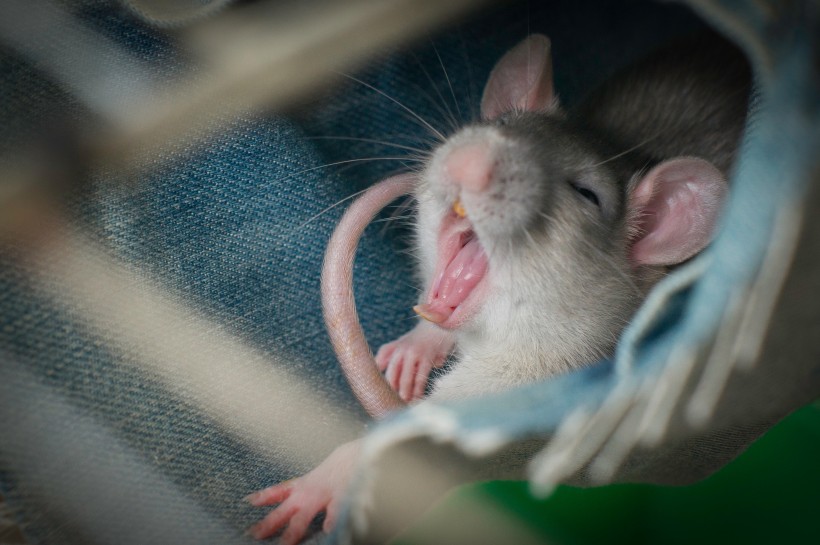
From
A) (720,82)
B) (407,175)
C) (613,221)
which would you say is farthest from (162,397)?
(720,82)

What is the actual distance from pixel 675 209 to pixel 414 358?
0.72 metres

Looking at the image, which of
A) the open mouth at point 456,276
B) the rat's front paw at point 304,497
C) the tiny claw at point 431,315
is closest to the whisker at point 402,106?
the open mouth at point 456,276

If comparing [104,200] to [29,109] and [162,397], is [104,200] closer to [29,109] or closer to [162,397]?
[29,109]

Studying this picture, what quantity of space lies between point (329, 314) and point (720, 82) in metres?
1.28

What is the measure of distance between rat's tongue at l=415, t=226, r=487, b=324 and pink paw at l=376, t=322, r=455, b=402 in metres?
0.29

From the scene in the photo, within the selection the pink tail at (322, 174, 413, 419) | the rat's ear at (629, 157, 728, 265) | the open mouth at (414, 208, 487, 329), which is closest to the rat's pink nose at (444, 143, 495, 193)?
the open mouth at (414, 208, 487, 329)

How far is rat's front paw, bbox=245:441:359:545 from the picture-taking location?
1236 millimetres

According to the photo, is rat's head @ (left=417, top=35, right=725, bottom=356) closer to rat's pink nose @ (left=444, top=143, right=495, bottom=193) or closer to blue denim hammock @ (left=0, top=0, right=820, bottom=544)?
rat's pink nose @ (left=444, top=143, right=495, bottom=193)

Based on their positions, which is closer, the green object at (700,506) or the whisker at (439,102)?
the green object at (700,506)

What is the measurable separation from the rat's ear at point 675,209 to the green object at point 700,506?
58cm

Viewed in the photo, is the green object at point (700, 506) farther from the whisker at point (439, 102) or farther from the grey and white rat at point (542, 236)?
the whisker at point (439, 102)

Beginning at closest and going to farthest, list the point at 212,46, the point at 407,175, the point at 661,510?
the point at 212,46 < the point at 407,175 < the point at 661,510

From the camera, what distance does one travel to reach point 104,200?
1.21 meters

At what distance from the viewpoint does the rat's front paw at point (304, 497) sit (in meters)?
1.24
